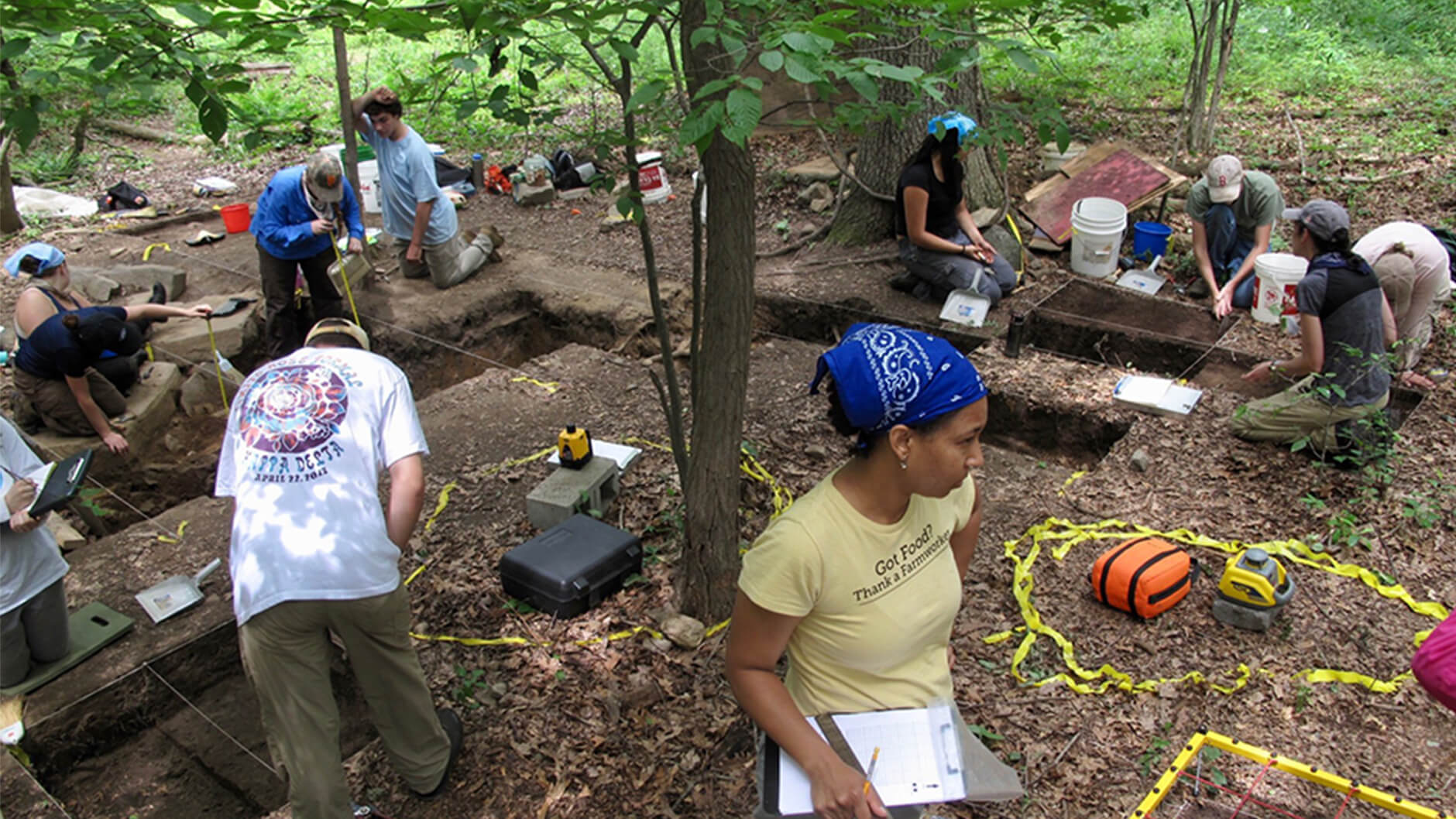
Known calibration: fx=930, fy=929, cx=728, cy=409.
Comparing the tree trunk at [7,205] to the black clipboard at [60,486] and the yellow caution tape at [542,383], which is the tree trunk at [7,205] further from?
the black clipboard at [60,486]

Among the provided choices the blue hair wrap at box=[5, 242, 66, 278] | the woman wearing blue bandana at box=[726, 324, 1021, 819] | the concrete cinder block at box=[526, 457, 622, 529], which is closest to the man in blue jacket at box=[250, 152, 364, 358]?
the blue hair wrap at box=[5, 242, 66, 278]

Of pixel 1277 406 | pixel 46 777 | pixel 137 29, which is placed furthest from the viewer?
pixel 1277 406

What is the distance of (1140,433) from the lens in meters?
5.30

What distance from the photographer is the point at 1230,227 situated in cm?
679

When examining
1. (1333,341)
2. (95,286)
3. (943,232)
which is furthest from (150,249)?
(1333,341)

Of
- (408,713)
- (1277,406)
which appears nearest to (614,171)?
(408,713)

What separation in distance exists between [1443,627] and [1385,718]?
5.53 feet

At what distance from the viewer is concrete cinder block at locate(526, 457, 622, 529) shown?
14.8 feet

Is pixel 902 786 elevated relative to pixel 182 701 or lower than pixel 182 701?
elevated

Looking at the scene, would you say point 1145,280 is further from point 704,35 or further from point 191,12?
point 191,12

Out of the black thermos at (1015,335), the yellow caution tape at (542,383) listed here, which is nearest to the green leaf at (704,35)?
the yellow caution tape at (542,383)

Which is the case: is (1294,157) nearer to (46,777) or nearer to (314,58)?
(46,777)

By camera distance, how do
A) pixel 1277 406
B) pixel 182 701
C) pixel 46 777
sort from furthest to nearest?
pixel 1277 406
pixel 182 701
pixel 46 777

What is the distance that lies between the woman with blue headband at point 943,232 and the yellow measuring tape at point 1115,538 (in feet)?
9.29
